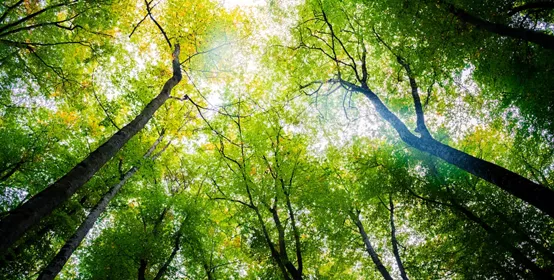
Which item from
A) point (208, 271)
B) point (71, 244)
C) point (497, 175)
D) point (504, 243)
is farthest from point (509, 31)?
point (208, 271)

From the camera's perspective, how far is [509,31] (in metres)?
5.22

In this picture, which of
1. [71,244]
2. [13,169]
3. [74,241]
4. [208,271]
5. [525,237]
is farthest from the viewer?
[208,271]

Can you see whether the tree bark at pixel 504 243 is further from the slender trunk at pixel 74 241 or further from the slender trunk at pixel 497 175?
the slender trunk at pixel 74 241

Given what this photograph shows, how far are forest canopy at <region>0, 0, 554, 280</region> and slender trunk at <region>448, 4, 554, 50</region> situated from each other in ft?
1.18

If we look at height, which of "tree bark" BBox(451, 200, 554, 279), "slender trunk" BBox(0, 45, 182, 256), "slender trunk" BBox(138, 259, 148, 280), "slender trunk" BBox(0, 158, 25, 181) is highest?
"tree bark" BBox(451, 200, 554, 279)

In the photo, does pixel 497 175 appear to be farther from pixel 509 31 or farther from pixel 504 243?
pixel 504 243

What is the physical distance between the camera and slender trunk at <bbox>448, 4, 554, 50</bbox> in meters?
4.88

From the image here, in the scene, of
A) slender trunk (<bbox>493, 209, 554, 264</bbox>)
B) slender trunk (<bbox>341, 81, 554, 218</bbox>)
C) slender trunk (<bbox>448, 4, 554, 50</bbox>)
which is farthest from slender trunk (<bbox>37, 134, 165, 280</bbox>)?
slender trunk (<bbox>493, 209, 554, 264</bbox>)

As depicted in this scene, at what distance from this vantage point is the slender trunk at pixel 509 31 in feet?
16.0

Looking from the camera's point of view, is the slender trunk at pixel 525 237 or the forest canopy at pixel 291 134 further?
the slender trunk at pixel 525 237

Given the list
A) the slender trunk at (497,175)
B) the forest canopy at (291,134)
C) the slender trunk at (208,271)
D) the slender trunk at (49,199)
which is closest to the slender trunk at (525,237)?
the forest canopy at (291,134)

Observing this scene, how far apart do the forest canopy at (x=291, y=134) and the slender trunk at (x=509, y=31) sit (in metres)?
0.36

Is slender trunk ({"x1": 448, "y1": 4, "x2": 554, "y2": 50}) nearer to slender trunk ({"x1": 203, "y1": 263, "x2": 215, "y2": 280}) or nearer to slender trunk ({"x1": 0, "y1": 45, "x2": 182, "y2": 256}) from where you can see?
slender trunk ({"x1": 0, "y1": 45, "x2": 182, "y2": 256})

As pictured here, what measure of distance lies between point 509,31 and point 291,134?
7803mm
